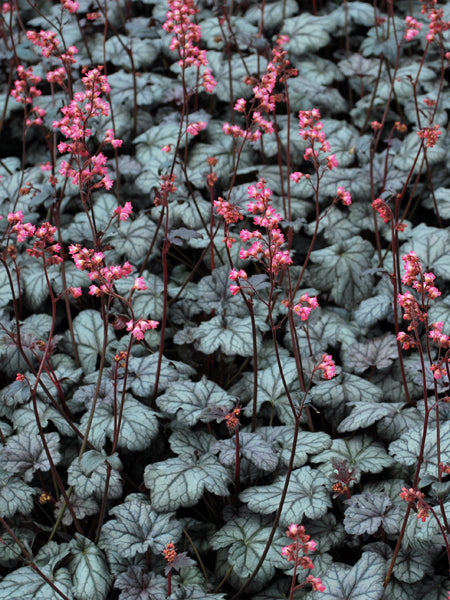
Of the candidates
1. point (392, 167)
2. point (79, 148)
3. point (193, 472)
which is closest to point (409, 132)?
point (392, 167)

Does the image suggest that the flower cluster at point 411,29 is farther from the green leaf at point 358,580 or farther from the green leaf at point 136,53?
the green leaf at point 358,580

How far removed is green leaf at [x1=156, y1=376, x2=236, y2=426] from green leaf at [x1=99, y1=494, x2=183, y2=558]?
0.39m

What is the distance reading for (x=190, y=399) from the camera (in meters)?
2.67

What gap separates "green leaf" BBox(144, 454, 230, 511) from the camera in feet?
7.61

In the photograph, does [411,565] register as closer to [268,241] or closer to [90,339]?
[268,241]

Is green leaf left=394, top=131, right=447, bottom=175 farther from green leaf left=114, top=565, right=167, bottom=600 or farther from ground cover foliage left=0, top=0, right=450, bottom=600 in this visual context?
green leaf left=114, top=565, right=167, bottom=600

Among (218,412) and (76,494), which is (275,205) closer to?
(218,412)

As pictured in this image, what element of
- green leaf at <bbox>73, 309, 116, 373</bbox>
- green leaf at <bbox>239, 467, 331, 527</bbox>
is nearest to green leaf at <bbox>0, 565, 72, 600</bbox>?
green leaf at <bbox>239, 467, 331, 527</bbox>

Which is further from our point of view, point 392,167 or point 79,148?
point 392,167

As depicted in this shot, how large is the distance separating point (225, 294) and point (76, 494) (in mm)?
1167

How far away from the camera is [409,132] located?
4.41 m

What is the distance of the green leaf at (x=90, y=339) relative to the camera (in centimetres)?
305

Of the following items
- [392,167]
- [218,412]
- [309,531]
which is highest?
[392,167]

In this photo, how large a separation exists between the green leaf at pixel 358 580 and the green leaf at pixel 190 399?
Answer: 76 cm
